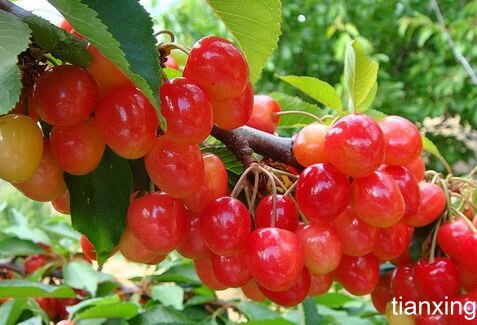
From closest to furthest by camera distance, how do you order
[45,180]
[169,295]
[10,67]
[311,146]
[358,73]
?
[10,67]
[45,180]
[311,146]
[358,73]
[169,295]

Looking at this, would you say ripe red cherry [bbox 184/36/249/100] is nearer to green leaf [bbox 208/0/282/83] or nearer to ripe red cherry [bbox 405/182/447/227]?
green leaf [bbox 208/0/282/83]

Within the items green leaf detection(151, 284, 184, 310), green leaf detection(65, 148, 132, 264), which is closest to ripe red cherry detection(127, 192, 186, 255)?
green leaf detection(65, 148, 132, 264)

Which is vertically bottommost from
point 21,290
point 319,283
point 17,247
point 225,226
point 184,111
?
point 17,247

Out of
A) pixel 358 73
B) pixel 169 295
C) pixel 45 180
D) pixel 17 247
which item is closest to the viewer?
pixel 45 180

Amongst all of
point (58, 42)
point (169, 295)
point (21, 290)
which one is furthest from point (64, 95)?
point (169, 295)

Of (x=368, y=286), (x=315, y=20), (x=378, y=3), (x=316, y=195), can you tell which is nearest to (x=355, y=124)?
(x=316, y=195)

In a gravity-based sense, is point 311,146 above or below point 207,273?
above

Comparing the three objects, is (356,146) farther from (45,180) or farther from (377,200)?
(45,180)
